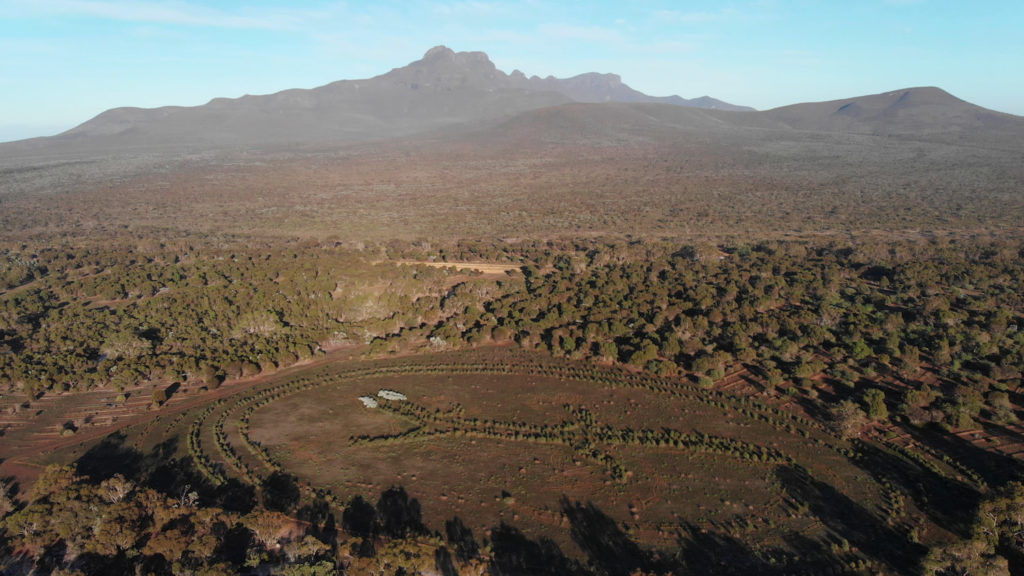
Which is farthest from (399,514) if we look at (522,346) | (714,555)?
(522,346)

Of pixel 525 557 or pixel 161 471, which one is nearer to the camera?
pixel 525 557

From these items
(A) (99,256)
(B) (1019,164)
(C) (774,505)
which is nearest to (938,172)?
(B) (1019,164)

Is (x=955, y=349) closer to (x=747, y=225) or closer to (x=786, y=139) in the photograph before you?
(x=747, y=225)

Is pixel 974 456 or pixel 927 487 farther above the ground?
pixel 974 456

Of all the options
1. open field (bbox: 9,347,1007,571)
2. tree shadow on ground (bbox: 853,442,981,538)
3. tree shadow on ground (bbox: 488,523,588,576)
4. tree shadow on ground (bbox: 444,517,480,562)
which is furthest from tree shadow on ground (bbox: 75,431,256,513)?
tree shadow on ground (bbox: 853,442,981,538)

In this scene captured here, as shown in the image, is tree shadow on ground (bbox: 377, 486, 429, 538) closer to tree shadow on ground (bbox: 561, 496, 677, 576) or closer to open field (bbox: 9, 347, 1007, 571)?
open field (bbox: 9, 347, 1007, 571)

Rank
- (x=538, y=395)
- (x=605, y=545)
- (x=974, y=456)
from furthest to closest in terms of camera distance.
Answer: (x=538, y=395), (x=974, y=456), (x=605, y=545)

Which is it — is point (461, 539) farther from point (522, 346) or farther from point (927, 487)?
point (927, 487)
